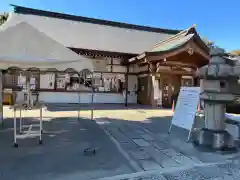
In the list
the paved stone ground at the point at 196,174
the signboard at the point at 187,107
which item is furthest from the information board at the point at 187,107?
the paved stone ground at the point at 196,174

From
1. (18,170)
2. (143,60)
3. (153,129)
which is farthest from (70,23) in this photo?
(18,170)

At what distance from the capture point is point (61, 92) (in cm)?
1608

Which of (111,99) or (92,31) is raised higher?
(92,31)

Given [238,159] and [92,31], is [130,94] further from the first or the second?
[238,159]

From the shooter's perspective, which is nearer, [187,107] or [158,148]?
[158,148]

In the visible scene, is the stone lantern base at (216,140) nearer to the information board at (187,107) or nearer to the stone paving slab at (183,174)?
the information board at (187,107)

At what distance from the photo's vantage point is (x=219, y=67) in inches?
213

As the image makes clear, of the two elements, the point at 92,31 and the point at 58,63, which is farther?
A: the point at 92,31

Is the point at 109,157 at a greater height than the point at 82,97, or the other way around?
the point at 82,97

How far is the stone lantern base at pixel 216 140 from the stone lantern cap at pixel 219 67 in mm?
1255

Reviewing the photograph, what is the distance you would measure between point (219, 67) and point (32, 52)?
4.13 meters

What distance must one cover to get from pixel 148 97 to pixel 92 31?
760cm

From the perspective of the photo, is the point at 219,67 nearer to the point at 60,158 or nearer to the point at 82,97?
the point at 60,158

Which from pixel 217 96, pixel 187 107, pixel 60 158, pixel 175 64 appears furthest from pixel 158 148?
pixel 175 64
